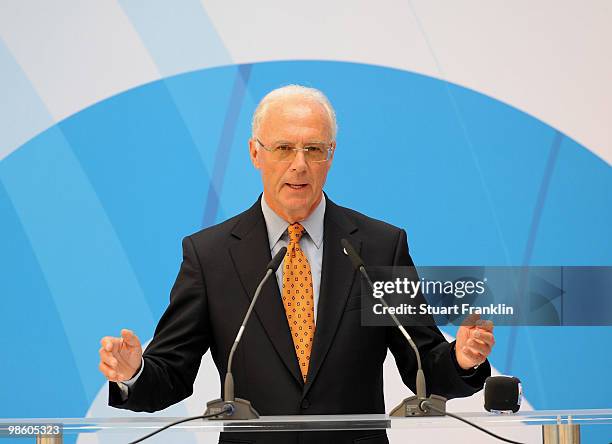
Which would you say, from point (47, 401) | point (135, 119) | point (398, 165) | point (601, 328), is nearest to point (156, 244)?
point (135, 119)

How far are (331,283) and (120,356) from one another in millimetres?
657

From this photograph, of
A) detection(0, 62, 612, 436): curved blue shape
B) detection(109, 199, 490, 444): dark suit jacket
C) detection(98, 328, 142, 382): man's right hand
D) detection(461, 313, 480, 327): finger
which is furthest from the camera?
detection(0, 62, 612, 436): curved blue shape

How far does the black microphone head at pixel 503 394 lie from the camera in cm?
216

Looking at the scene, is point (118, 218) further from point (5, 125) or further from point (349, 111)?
point (349, 111)

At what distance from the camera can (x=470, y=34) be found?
4.13 meters

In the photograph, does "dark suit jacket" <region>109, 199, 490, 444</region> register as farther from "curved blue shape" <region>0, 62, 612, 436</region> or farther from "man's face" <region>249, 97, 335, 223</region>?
"curved blue shape" <region>0, 62, 612, 436</region>

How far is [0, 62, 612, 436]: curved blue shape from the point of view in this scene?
400 centimetres

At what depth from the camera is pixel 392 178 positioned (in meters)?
4.10

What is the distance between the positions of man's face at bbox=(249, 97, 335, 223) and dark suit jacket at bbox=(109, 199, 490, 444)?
11cm

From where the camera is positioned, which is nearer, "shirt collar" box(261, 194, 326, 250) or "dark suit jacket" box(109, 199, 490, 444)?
"dark suit jacket" box(109, 199, 490, 444)

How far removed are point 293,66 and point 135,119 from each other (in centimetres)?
73

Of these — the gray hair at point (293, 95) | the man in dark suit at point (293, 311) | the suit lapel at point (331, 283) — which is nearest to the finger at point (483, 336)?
the man in dark suit at point (293, 311)

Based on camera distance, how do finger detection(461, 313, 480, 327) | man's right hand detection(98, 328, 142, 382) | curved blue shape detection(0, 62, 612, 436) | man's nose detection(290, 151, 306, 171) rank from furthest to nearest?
curved blue shape detection(0, 62, 612, 436) → man's nose detection(290, 151, 306, 171) → finger detection(461, 313, 480, 327) → man's right hand detection(98, 328, 142, 382)

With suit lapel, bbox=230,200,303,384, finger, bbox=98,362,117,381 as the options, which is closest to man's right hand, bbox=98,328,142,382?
finger, bbox=98,362,117,381
